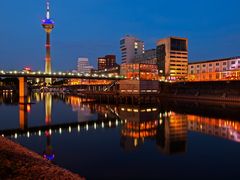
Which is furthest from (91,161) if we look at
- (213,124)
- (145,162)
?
(213,124)

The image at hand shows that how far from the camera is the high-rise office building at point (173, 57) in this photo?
464 ft

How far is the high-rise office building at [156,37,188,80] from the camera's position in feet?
464

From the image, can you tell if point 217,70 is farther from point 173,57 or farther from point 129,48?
point 129,48

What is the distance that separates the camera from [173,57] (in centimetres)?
14162

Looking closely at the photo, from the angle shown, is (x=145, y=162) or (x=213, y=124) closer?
(x=145, y=162)

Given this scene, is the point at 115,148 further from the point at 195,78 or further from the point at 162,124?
the point at 195,78

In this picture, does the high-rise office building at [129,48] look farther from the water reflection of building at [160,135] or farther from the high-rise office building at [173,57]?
the water reflection of building at [160,135]

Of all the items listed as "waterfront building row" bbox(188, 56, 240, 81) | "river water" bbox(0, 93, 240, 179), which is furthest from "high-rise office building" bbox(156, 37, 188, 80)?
"river water" bbox(0, 93, 240, 179)

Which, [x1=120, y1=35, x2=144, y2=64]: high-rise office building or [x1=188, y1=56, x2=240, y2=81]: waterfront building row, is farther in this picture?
[x1=120, y1=35, x2=144, y2=64]: high-rise office building

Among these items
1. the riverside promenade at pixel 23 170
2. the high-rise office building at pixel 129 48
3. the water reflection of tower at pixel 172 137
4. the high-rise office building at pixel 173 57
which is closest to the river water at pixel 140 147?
the water reflection of tower at pixel 172 137

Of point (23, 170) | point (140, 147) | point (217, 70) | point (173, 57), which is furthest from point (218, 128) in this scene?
point (173, 57)

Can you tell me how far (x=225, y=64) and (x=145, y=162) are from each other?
304ft

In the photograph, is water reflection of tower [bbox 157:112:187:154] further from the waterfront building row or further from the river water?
the waterfront building row

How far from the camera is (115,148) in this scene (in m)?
21.4
